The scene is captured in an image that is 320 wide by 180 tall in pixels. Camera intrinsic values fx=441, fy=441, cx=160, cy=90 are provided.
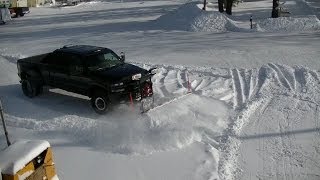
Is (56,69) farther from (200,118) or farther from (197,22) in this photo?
(197,22)

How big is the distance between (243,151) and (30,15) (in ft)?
127

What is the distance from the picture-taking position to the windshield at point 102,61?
12.6 m

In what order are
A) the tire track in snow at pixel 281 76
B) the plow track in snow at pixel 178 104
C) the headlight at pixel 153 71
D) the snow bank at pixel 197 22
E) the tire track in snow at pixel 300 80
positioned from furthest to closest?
the snow bank at pixel 197 22, the tire track in snow at pixel 281 76, the tire track in snow at pixel 300 80, the headlight at pixel 153 71, the plow track in snow at pixel 178 104

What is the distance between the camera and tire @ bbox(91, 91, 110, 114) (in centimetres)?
1207

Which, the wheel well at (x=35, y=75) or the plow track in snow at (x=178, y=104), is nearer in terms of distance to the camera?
the plow track in snow at (x=178, y=104)

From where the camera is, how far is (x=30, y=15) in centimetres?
4419

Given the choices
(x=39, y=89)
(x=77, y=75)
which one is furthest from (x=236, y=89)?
(x=39, y=89)

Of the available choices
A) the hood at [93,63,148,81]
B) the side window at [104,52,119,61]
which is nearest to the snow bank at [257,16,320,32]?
the side window at [104,52,119,61]

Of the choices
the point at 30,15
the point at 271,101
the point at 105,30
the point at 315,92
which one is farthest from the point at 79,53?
the point at 30,15

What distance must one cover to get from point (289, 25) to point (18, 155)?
808 inches

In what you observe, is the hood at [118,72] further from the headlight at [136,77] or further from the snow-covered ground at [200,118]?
the snow-covered ground at [200,118]

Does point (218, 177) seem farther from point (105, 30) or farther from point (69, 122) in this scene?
point (105, 30)

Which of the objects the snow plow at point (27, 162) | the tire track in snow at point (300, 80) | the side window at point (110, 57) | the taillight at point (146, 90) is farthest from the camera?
the tire track in snow at point (300, 80)

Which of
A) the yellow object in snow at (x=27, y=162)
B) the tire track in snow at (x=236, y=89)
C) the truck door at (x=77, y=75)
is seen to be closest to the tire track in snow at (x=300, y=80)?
the tire track in snow at (x=236, y=89)
